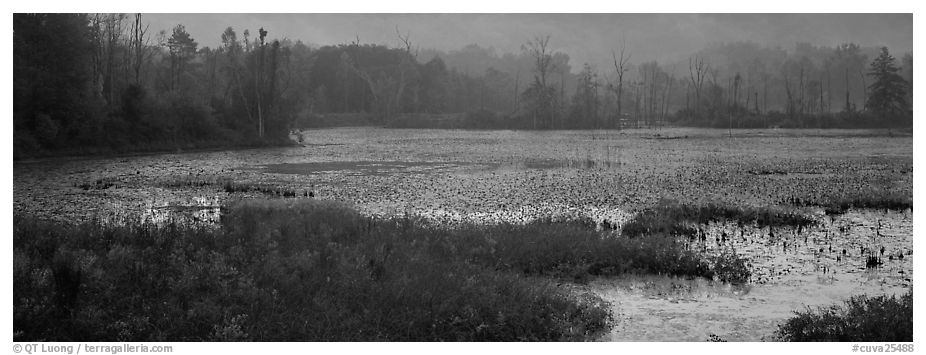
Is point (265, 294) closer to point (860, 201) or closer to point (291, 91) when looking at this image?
point (860, 201)

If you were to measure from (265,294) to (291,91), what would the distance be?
Result: 206 feet

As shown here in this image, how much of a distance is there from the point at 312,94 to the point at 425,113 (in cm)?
1825

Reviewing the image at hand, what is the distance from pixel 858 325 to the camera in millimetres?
9195

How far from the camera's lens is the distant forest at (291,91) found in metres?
37.0

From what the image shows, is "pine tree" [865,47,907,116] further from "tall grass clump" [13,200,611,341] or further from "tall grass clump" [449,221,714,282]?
"tall grass clump" [13,200,611,341]

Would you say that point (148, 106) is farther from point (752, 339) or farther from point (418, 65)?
point (418, 65)

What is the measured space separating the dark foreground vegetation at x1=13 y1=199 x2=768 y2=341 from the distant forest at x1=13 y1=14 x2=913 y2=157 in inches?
1090

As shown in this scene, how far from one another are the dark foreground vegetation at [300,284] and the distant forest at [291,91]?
27.7 m

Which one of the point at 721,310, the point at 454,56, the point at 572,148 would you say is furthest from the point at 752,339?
the point at 454,56

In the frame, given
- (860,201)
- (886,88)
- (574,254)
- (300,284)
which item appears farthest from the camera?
(886,88)

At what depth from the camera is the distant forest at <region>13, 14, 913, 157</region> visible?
36969 mm

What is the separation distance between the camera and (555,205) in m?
21.0

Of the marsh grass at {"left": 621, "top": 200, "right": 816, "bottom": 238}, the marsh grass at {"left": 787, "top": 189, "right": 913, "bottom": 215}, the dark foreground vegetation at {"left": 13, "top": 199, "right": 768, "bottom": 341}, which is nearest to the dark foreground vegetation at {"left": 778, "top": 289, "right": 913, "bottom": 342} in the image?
the dark foreground vegetation at {"left": 13, "top": 199, "right": 768, "bottom": 341}

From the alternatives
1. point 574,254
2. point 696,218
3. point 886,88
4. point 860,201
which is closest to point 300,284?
point 574,254
